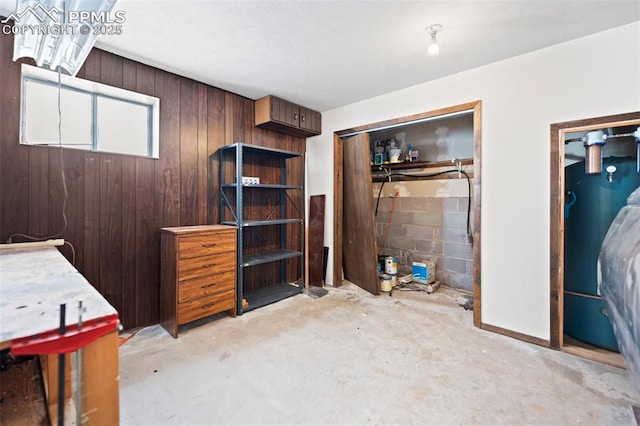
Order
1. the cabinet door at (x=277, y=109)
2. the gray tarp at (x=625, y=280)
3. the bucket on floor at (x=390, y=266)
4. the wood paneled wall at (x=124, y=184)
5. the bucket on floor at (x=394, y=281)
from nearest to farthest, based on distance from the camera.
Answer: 1. the gray tarp at (x=625, y=280)
2. the wood paneled wall at (x=124, y=184)
3. the cabinet door at (x=277, y=109)
4. the bucket on floor at (x=394, y=281)
5. the bucket on floor at (x=390, y=266)

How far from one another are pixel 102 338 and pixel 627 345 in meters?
2.24

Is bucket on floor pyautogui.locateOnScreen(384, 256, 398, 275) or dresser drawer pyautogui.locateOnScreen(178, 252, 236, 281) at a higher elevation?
dresser drawer pyautogui.locateOnScreen(178, 252, 236, 281)

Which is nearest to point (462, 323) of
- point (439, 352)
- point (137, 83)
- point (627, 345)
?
point (439, 352)

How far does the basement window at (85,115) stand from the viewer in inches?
85.8

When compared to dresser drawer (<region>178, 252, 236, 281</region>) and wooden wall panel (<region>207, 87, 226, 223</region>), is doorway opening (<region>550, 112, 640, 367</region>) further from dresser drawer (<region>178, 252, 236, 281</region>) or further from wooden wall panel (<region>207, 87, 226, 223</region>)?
wooden wall panel (<region>207, 87, 226, 223</region>)

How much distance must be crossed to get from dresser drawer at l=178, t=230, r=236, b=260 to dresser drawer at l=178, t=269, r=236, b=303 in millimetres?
221

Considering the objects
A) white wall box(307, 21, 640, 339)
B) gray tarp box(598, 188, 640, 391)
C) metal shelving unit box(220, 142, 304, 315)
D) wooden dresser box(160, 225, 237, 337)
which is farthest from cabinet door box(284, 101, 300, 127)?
gray tarp box(598, 188, 640, 391)

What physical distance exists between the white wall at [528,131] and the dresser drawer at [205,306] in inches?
93.9

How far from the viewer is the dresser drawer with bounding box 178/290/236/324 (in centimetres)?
244

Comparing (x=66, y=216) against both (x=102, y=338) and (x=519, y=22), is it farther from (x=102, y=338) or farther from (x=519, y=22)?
(x=519, y=22)

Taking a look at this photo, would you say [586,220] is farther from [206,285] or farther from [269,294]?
[206,285]

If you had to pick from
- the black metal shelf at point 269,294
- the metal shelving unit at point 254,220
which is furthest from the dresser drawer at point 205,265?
the black metal shelf at point 269,294

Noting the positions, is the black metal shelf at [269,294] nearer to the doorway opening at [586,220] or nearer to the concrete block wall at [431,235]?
the concrete block wall at [431,235]

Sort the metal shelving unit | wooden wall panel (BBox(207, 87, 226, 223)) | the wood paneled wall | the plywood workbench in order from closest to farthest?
the plywood workbench, the wood paneled wall, the metal shelving unit, wooden wall panel (BBox(207, 87, 226, 223))
